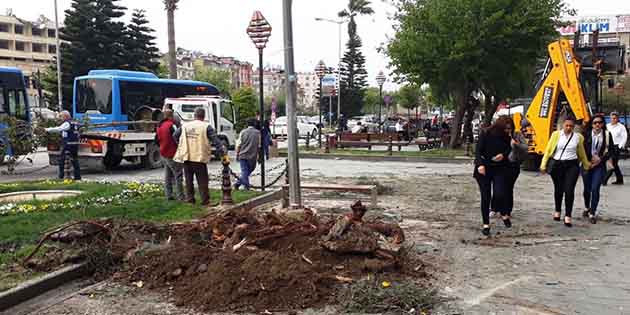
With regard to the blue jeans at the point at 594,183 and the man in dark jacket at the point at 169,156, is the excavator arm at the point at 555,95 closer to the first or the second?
the blue jeans at the point at 594,183

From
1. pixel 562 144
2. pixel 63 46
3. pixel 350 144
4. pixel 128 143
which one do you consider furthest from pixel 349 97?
pixel 562 144

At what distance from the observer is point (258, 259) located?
5887 millimetres

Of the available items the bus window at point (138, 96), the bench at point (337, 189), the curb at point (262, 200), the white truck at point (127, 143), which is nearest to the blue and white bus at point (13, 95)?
the white truck at point (127, 143)

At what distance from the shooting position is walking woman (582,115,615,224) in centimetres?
920

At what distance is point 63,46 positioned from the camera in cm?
4888

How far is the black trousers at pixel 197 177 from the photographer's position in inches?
387

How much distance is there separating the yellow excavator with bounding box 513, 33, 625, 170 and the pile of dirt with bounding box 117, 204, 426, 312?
1050 cm

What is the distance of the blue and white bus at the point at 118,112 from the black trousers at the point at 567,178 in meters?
11.4

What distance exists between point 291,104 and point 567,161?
4.41 meters

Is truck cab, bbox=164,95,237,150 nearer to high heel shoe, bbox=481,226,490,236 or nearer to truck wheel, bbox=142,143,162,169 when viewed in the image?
truck wheel, bbox=142,143,162,169

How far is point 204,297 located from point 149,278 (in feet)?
3.17

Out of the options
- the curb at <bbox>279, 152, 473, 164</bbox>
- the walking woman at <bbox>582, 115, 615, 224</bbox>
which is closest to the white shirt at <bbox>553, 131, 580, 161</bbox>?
the walking woman at <bbox>582, 115, 615, 224</bbox>

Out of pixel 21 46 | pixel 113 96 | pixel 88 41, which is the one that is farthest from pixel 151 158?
pixel 21 46

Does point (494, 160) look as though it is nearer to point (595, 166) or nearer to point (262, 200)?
point (595, 166)
